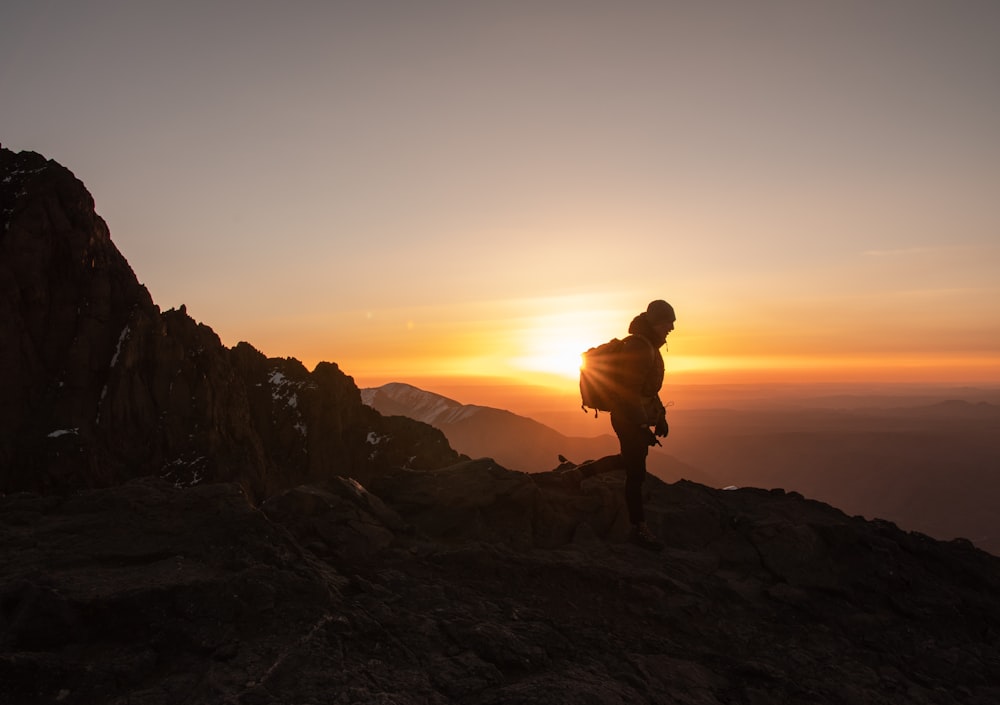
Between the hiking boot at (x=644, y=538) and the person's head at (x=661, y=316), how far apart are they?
3.41 meters

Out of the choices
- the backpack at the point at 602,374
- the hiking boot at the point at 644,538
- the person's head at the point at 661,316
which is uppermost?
the person's head at the point at 661,316

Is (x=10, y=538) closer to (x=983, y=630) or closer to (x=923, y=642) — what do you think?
(x=923, y=642)

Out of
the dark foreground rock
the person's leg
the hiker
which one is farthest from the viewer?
the person's leg

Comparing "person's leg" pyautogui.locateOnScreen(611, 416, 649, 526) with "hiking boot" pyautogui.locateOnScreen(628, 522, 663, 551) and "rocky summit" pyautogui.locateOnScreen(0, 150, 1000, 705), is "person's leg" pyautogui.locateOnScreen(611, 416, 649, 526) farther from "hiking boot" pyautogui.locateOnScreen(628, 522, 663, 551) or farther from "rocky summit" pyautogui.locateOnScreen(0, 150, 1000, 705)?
"rocky summit" pyautogui.locateOnScreen(0, 150, 1000, 705)

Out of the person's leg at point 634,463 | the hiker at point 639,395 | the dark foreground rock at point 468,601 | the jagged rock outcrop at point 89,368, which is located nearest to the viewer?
the dark foreground rock at point 468,601

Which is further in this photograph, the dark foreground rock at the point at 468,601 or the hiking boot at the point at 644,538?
the hiking boot at the point at 644,538

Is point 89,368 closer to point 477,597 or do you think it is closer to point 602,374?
point 602,374

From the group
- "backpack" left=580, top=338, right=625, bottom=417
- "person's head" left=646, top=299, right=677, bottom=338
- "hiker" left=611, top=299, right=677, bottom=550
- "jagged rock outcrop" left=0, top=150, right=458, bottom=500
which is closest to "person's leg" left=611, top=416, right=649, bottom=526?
"hiker" left=611, top=299, right=677, bottom=550

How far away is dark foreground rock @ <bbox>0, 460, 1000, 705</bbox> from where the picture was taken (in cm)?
532

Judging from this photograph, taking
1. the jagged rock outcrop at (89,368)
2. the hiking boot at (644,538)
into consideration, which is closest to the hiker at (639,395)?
the hiking boot at (644,538)

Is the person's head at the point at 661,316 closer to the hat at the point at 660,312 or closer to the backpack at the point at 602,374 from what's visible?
the hat at the point at 660,312

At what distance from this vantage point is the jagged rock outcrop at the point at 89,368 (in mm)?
57688

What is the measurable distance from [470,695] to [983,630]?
8551 mm

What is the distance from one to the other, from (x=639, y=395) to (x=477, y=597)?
14.8 ft
